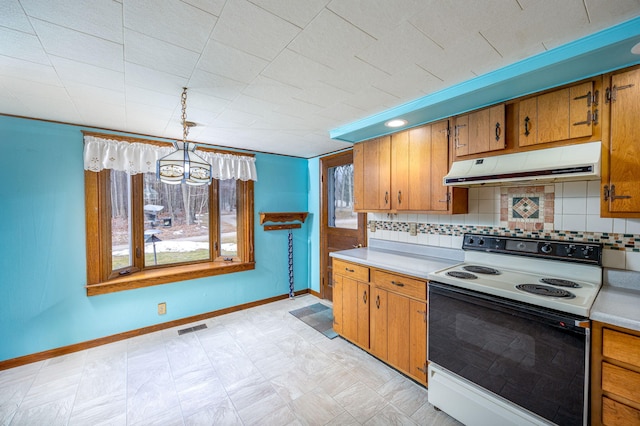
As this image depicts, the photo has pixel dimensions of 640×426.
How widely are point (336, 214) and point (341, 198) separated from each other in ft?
0.86

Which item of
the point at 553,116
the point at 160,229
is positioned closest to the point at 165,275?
the point at 160,229

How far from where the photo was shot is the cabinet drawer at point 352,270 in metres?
2.51

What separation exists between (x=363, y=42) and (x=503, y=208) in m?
1.72

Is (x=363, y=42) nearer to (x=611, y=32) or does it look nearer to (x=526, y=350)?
(x=611, y=32)

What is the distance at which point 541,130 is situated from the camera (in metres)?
1.71

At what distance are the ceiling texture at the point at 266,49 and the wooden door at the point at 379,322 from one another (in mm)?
1648

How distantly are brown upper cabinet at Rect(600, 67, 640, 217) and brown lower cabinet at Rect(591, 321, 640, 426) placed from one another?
67 centimetres

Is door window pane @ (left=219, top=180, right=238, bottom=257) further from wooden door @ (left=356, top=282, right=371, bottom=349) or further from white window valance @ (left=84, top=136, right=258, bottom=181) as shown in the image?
wooden door @ (left=356, top=282, right=371, bottom=349)

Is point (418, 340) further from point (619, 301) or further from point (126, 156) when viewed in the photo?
point (126, 156)

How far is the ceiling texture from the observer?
3.65ft

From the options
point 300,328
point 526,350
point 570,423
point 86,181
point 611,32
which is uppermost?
point 611,32

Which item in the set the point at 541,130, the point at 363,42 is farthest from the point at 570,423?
the point at 363,42

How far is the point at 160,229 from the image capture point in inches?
127

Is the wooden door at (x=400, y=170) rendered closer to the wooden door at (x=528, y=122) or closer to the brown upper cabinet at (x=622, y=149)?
the wooden door at (x=528, y=122)
